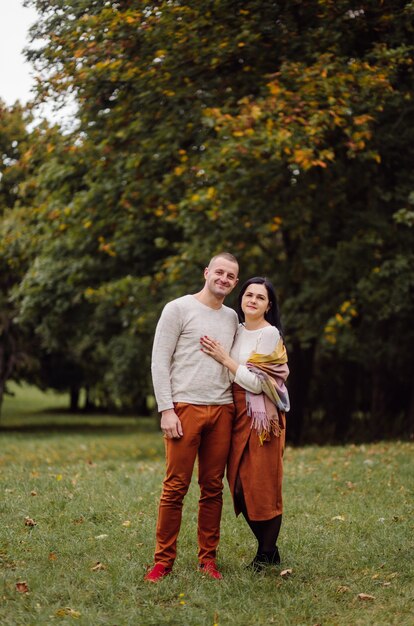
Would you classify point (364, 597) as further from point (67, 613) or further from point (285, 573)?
point (67, 613)

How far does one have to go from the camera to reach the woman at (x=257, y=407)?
5363mm

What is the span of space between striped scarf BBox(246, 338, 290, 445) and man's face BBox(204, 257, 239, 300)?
0.50 metres

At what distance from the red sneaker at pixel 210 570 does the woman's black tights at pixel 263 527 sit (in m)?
0.38

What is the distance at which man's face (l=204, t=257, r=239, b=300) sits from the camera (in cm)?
542

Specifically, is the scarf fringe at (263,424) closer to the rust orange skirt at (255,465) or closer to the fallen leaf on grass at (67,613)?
the rust orange skirt at (255,465)

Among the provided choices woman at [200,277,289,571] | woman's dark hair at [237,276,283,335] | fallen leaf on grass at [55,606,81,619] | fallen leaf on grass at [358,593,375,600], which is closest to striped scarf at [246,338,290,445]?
woman at [200,277,289,571]

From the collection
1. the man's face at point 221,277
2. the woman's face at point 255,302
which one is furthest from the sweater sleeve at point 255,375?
the man's face at point 221,277

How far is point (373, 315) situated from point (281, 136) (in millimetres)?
5197

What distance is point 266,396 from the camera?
543cm

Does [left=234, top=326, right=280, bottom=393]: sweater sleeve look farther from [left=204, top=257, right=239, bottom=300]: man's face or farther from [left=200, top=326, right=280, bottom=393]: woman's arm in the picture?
[left=204, top=257, right=239, bottom=300]: man's face

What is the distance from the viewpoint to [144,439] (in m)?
23.6

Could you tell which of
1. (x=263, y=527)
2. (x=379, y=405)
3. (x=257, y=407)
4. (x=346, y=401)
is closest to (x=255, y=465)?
(x=257, y=407)

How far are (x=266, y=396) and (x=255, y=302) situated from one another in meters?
0.67

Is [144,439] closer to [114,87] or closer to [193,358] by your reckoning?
[114,87]
